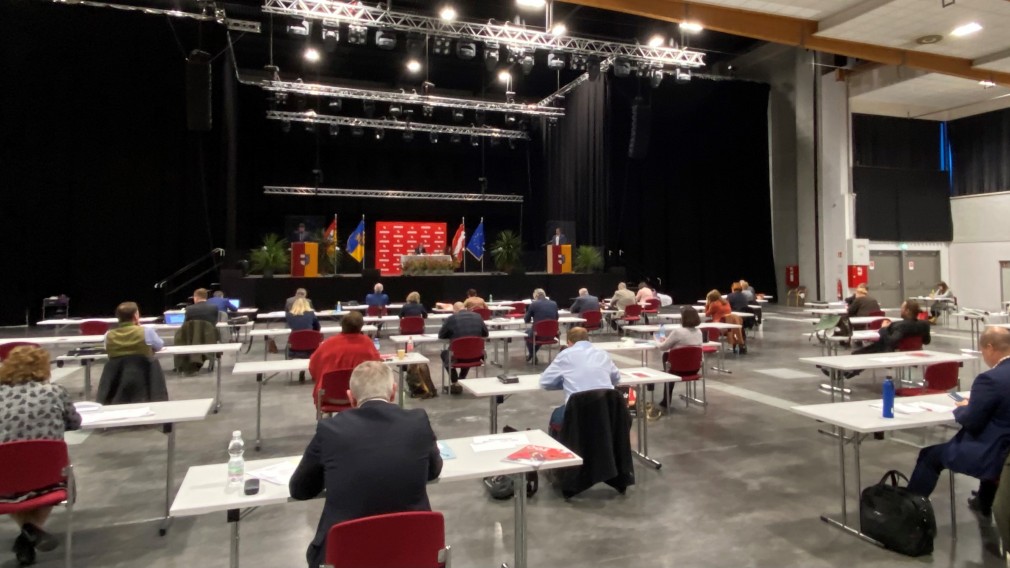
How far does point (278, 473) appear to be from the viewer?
8.81ft

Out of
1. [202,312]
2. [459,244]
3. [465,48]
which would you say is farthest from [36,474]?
[459,244]

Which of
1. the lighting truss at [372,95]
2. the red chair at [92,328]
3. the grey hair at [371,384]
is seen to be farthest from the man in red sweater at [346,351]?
the lighting truss at [372,95]

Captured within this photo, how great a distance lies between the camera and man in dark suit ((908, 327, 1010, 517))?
9.80 feet

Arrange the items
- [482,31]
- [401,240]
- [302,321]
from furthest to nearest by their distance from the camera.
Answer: [401,240] → [482,31] → [302,321]

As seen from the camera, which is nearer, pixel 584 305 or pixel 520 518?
pixel 520 518

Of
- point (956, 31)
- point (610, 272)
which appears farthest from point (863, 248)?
point (956, 31)

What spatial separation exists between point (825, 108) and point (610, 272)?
9.26m

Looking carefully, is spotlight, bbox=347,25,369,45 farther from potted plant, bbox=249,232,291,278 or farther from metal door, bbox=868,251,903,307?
metal door, bbox=868,251,903,307

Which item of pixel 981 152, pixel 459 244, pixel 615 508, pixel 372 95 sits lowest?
pixel 615 508

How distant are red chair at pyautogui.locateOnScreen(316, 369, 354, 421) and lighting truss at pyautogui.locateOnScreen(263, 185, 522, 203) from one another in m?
15.5

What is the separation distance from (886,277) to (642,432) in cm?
1887

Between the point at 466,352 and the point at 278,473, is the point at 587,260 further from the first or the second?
the point at 278,473

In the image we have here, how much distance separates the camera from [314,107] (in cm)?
1930

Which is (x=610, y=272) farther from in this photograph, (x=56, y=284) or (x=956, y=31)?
(x=56, y=284)
